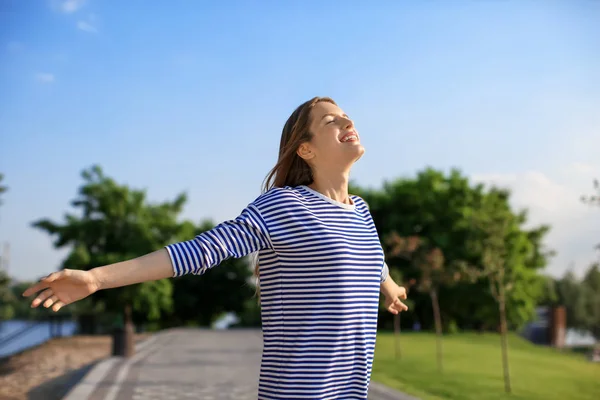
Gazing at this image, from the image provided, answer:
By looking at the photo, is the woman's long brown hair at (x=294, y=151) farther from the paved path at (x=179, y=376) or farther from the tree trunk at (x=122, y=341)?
the tree trunk at (x=122, y=341)

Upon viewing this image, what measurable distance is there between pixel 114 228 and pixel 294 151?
2551cm

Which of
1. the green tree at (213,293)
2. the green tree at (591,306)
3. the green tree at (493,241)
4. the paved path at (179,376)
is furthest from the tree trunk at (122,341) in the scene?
the green tree at (591,306)

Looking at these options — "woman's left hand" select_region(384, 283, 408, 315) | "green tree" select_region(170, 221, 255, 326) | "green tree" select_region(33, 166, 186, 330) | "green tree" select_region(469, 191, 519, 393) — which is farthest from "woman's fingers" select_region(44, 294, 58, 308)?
"green tree" select_region(170, 221, 255, 326)

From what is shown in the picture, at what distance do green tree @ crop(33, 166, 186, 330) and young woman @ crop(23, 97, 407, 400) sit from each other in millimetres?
23752

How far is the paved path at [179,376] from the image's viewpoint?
30.3 feet

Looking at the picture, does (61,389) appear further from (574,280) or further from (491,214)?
(574,280)

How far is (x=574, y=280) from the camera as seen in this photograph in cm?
5944

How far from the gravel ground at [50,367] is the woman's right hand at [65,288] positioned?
989cm

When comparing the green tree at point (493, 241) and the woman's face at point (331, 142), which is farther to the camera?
the green tree at point (493, 241)

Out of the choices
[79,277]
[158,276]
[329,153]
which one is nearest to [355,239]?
[329,153]

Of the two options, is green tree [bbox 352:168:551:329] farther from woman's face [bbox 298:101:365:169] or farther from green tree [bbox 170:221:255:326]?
woman's face [bbox 298:101:365:169]

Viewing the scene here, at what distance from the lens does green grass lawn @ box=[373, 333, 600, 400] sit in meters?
11.8

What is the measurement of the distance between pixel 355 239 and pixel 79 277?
114 cm

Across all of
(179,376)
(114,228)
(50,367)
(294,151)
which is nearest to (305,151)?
(294,151)
